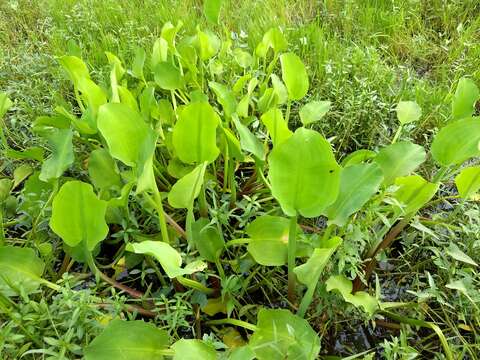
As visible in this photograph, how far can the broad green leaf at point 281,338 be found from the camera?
931 mm

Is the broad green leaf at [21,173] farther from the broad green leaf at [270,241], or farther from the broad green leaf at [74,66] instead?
the broad green leaf at [270,241]

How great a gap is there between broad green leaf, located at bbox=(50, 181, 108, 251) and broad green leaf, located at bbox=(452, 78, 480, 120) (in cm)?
82

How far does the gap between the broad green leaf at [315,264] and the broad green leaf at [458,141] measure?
1.08 feet

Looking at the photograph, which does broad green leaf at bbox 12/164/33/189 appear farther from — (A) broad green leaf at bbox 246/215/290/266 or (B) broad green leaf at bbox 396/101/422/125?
(B) broad green leaf at bbox 396/101/422/125

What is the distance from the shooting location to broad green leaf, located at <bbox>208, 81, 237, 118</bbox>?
128 centimetres

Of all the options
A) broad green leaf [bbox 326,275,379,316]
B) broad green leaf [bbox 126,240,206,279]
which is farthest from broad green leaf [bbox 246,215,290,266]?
broad green leaf [bbox 126,240,206,279]

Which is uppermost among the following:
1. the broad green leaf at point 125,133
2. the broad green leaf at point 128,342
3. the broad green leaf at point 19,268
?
the broad green leaf at point 125,133

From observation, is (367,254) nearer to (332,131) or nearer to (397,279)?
(397,279)

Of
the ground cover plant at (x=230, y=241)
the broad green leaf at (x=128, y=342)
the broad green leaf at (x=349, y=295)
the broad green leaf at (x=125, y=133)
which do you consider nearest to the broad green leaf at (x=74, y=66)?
the ground cover plant at (x=230, y=241)

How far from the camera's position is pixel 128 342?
0.94m

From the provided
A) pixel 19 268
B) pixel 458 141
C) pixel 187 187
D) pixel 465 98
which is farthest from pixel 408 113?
pixel 19 268

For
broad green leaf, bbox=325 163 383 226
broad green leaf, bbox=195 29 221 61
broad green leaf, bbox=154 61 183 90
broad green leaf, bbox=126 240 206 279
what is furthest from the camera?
broad green leaf, bbox=195 29 221 61

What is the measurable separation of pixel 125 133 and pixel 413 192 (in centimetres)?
61

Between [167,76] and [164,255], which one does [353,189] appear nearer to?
[164,255]
